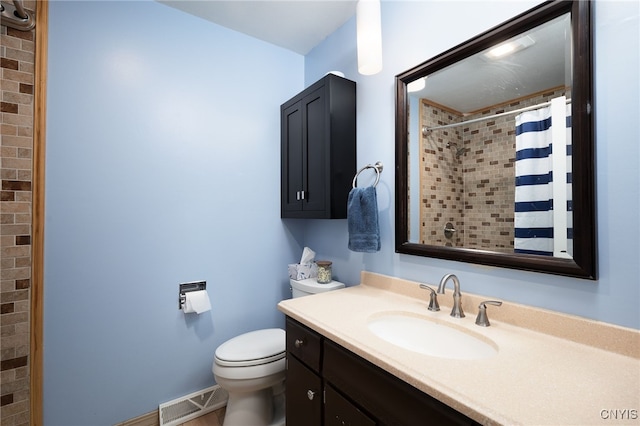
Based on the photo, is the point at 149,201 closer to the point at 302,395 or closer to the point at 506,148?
the point at 302,395

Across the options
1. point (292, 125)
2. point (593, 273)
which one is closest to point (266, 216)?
point (292, 125)

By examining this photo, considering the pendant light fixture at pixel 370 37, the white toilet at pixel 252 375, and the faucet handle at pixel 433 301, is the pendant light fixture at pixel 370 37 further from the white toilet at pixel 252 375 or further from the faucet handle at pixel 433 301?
the white toilet at pixel 252 375

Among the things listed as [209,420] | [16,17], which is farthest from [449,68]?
[209,420]

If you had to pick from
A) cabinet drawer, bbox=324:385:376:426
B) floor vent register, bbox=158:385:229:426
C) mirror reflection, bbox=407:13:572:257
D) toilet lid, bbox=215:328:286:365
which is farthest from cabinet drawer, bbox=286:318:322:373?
floor vent register, bbox=158:385:229:426

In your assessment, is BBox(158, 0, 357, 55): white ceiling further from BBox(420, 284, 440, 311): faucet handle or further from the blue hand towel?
BBox(420, 284, 440, 311): faucet handle

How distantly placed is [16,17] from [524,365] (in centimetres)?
243

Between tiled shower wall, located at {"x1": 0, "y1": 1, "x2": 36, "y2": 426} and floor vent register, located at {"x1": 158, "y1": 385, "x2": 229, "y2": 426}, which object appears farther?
floor vent register, located at {"x1": 158, "y1": 385, "x2": 229, "y2": 426}

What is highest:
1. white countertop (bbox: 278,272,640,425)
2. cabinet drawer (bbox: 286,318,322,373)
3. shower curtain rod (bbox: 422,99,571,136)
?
shower curtain rod (bbox: 422,99,571,136)

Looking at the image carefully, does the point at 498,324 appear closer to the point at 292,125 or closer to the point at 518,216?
the point at 518,216

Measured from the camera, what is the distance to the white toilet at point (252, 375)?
145 centimetres

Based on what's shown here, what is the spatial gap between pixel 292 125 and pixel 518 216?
57.4 inches

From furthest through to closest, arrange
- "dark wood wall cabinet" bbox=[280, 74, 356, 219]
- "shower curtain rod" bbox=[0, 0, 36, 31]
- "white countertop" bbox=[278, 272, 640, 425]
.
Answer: "dark wood wall cabinet" bbox=[280, 74, 356, 219] < "shower curtain rod" bbox=[0, 0, 36, 31] < "white countertop" bbox=[278, 272, 640, 425]

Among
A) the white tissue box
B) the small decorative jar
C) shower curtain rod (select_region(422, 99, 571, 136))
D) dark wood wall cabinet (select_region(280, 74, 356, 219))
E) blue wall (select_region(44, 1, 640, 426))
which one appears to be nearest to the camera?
shower curtain rod (select_region(422, 99, 571, 136))

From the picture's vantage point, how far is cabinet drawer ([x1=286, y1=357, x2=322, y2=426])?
1.05m
